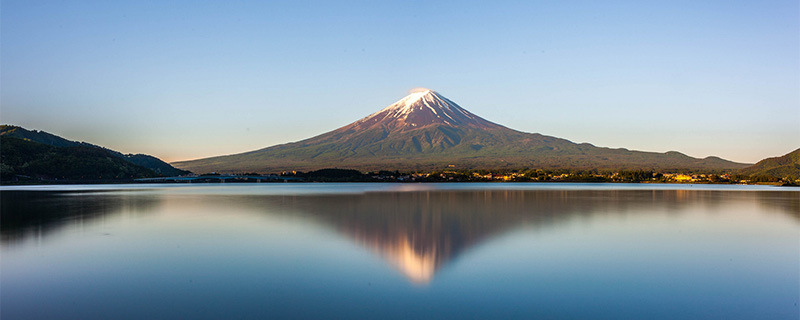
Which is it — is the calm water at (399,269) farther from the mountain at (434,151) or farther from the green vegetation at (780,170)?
the mountain at (434,151)

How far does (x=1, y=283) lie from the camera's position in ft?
27.7

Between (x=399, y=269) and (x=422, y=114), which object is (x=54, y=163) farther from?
(x=422, y=114)

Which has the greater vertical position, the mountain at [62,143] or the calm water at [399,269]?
the mountain at [62,143]

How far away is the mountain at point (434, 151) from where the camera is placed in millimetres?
120500

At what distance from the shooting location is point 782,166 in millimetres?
82938

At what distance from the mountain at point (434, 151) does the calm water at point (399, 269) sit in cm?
9115

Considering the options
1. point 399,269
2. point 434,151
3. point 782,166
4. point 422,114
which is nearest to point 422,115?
point 422,114

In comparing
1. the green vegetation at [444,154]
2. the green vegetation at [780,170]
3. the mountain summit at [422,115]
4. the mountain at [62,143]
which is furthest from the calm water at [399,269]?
the mountain summit at [422,115]

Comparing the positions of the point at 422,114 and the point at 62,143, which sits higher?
the point at 422,114

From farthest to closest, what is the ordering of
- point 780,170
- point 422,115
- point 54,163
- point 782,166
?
point 422,115 < point 782,166 < point 780,170 < point 54,163

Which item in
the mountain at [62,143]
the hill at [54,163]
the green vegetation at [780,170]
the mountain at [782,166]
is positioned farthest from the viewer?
the mountain at [62,143]

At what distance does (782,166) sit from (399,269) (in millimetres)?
95319

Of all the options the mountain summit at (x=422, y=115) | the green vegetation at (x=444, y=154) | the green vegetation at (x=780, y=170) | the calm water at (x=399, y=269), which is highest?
the mountain summit at (x=422, y=115)

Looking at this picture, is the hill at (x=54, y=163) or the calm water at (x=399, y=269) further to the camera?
the hill at (x=54, y=163)
